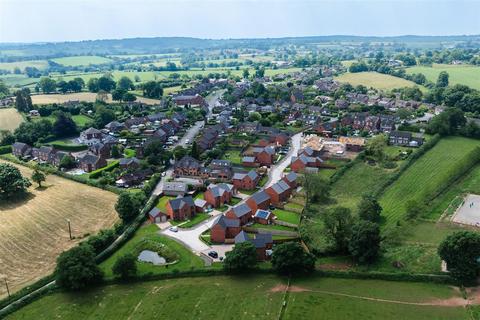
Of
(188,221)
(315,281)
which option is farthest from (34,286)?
(315,281)

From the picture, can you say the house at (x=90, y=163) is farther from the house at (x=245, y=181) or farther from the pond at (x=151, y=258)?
the pond at (x=151, y=258)

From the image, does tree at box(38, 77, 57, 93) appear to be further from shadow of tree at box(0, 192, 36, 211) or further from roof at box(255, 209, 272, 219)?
roof at box(255, 209, 272, 219)

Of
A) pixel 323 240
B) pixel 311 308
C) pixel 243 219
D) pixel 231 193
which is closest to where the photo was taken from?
pixel 311 308

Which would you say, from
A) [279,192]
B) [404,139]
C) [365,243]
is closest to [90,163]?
[279,192]

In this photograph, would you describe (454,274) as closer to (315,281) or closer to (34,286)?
(315,281)

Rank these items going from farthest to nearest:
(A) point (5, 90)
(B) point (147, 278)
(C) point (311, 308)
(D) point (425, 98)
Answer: (A) point (5, 90) < (D) point (425, 98) < (B) point (147, 278) < (C) point (311, 308)

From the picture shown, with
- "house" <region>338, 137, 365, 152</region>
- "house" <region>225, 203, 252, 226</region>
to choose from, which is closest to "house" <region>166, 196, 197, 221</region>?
"house" <region>225, 203, 252, 226</region>

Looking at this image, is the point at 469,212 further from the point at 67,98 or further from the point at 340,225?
the point at 67,98
